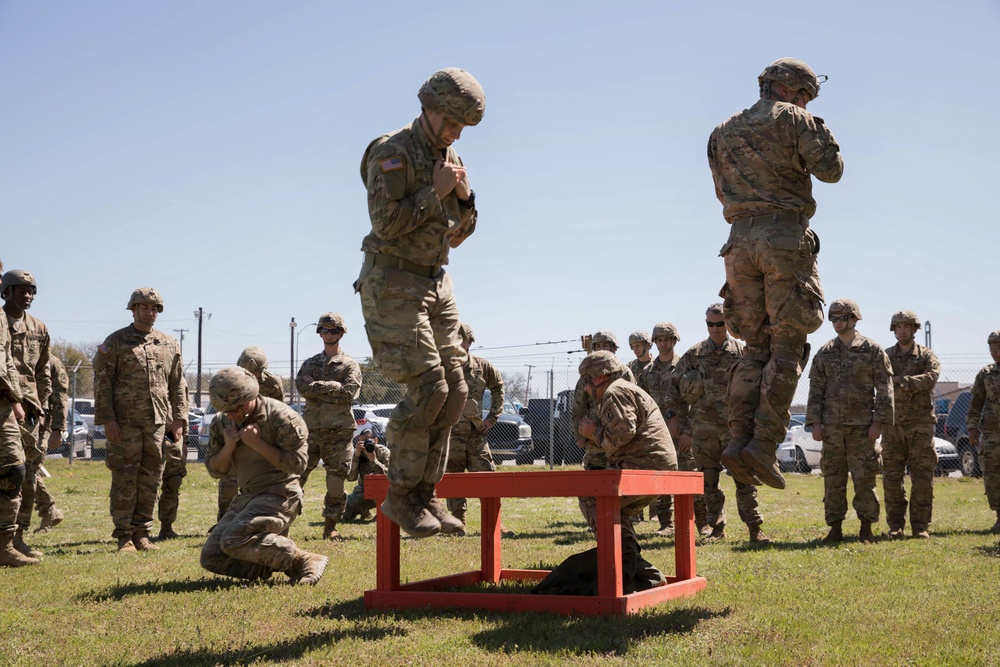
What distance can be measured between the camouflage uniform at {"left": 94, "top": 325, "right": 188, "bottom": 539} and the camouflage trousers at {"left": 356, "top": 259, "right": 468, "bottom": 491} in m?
6.27

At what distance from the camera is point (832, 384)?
11531mm

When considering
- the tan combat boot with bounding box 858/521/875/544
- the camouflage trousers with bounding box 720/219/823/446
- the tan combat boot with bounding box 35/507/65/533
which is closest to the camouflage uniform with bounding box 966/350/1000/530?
the tan combat boot with bounding box 858/521/875/544

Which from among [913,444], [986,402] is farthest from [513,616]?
[986,402]

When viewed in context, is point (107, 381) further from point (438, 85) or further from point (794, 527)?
point (794, 527)

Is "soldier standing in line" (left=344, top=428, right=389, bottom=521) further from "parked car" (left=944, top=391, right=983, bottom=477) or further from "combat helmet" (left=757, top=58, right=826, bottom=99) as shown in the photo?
"parked car" (left=944, top=391, right=983, bottom=477)

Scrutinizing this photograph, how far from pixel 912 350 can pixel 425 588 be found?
26.0ft

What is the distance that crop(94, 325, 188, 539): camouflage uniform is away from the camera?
11.0m

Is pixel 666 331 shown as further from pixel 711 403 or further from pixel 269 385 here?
pixel 269 385

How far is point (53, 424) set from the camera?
37.6 feet

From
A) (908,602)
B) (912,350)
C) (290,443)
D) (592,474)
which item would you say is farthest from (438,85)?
(912,350)

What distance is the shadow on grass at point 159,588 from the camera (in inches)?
307

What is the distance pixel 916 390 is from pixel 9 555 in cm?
1027

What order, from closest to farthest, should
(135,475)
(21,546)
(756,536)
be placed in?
(21,546), (135,475), (756,536)

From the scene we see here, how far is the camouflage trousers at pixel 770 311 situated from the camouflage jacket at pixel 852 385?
553 centimetres
